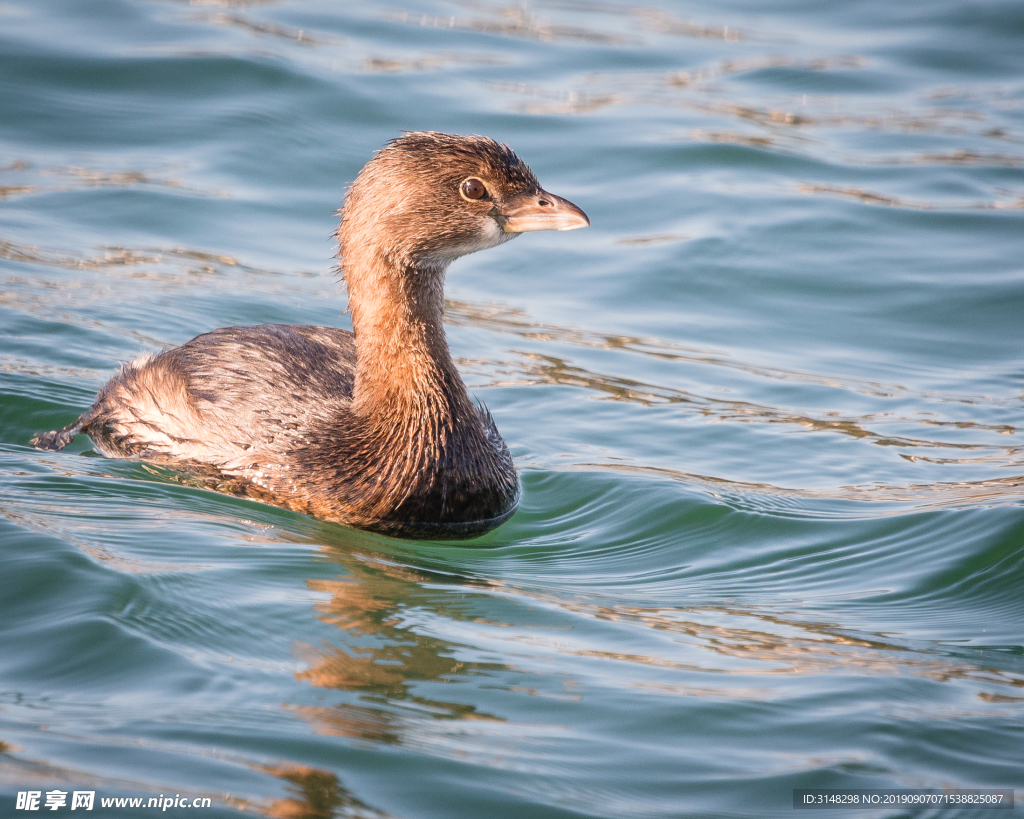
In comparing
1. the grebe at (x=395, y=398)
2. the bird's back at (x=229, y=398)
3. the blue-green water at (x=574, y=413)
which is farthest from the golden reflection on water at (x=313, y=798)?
the bird's back at (x=229, y=398)

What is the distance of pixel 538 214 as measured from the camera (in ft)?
19.8

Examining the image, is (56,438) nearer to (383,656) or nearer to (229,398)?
(229,398)

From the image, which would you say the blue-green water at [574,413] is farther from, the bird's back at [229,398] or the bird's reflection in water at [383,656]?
the bird's back at [229,398]

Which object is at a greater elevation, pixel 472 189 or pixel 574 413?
pixel 472 189

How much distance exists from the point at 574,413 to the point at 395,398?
1.95 metres

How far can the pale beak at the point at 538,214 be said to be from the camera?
603 centimetres

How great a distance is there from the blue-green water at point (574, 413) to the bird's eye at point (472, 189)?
1.61 m

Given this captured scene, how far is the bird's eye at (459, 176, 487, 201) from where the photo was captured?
19.8 feet

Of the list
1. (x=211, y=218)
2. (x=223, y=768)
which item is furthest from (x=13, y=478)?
(x=211, y=218)

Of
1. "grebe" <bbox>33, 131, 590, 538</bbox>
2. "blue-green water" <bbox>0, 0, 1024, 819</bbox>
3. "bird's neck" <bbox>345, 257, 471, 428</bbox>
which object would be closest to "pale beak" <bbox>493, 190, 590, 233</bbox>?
"grebe" <bbox>33, 131, 590, 538</bbox>

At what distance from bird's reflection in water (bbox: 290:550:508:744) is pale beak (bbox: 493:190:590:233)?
170 centimetres

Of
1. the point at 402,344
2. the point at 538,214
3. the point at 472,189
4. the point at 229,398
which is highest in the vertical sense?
the point at 472,189

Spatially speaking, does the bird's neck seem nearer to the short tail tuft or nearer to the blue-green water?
the blue-green water

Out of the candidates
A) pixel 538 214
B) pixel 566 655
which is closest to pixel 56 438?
pixel 538 214
